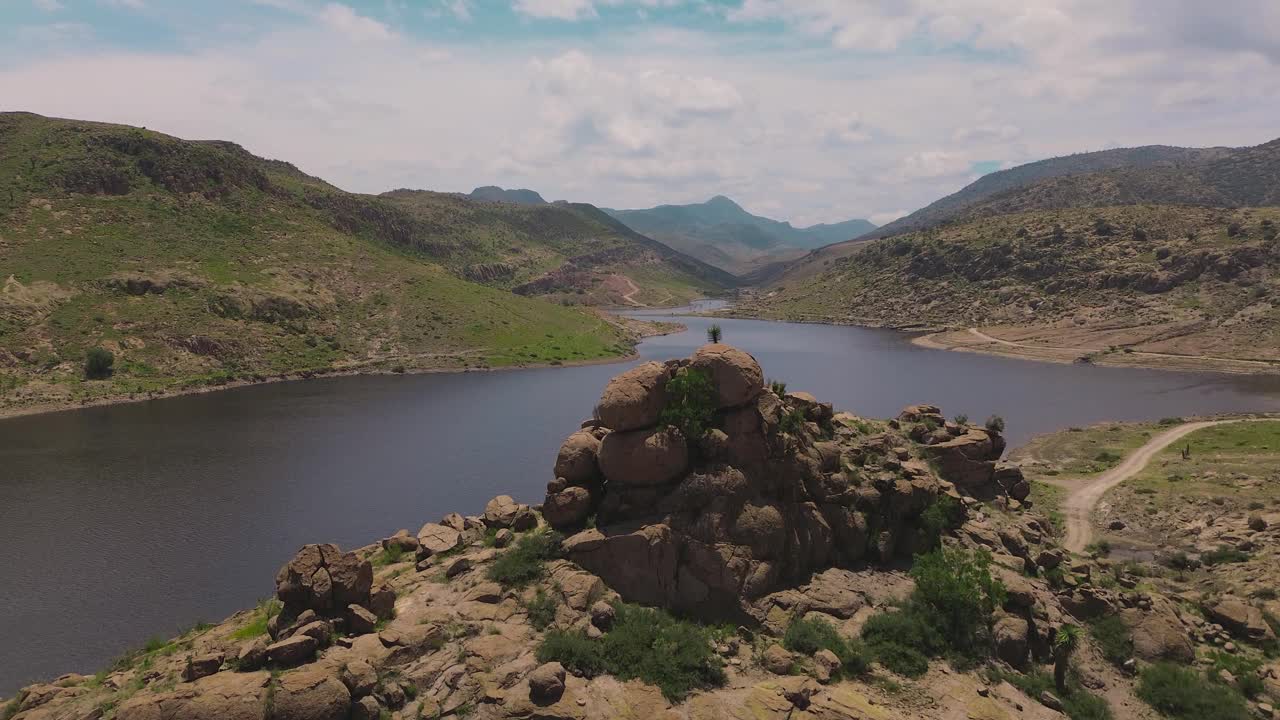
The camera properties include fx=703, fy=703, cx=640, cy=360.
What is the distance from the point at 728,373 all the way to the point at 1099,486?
49323mm

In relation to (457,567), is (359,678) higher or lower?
lower

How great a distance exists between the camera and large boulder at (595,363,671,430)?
109 ft

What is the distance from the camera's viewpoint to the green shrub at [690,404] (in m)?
33.2

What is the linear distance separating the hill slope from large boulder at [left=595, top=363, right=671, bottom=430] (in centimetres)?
10714

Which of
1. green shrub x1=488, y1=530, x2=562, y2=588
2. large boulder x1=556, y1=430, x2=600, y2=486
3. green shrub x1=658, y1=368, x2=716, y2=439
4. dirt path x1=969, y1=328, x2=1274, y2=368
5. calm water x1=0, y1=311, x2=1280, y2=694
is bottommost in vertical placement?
calm water x1=0, y1=311, x2=1280, y2=694

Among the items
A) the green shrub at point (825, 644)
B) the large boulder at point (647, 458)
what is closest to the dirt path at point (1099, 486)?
the green shrub at point (825, 644)

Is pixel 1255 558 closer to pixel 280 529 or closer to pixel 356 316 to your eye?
pixel 280 529

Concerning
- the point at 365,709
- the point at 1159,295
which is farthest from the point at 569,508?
the point at 1159,295

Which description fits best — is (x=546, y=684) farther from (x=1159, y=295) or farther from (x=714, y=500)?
(x=1159, y=295)

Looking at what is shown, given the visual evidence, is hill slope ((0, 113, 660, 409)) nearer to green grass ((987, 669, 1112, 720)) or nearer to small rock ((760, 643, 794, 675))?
small rock ((760, 643, 794, 675))

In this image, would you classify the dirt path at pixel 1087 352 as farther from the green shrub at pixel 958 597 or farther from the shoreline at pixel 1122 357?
the green shrub at pixel 958 597

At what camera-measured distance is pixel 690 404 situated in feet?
110

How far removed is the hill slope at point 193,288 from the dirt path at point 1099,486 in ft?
353

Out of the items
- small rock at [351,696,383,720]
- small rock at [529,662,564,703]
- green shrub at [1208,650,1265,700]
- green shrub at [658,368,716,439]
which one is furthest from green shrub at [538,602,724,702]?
green shrub at [1208,650,1265,700]
